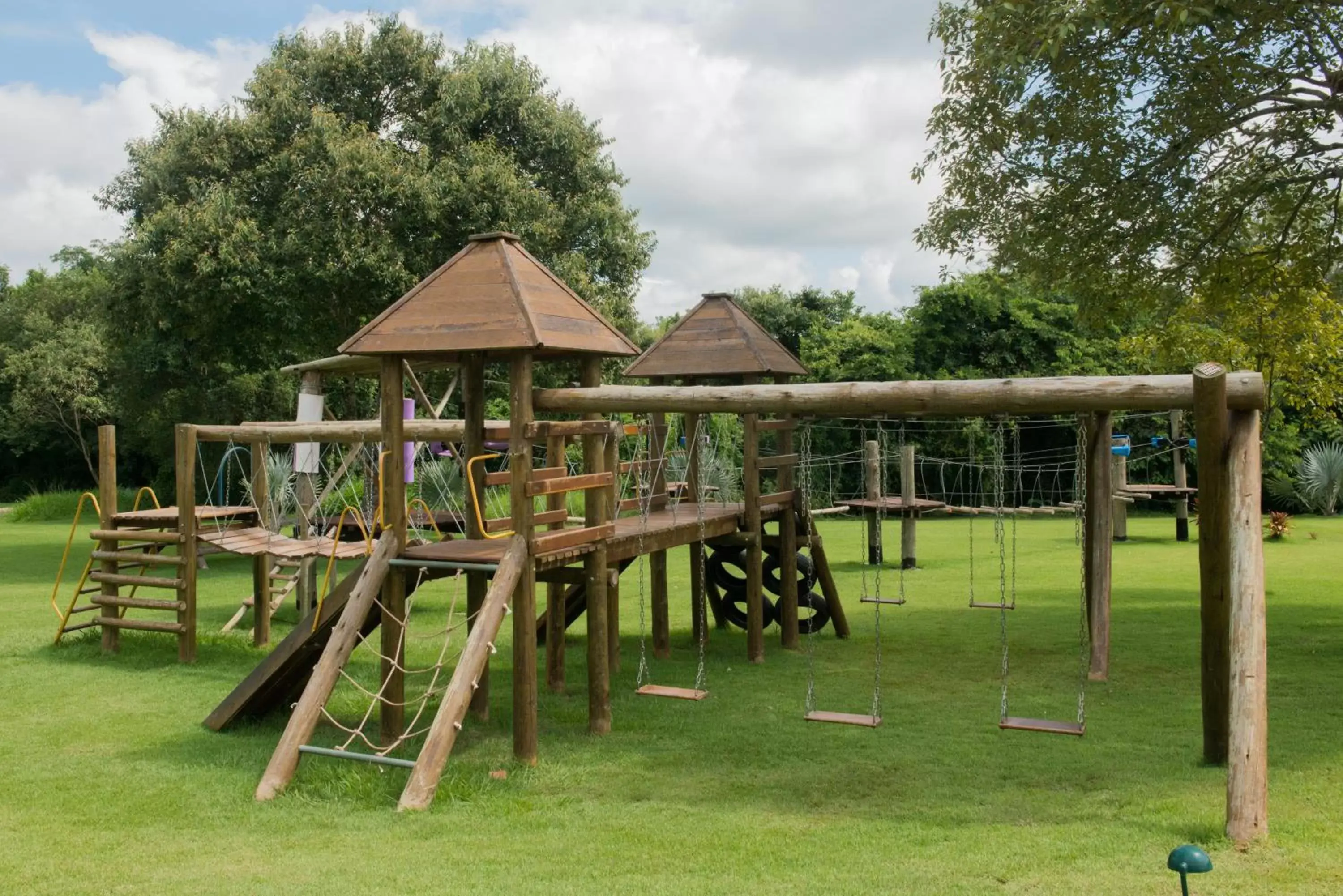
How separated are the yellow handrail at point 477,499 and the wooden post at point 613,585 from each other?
2.75 feet

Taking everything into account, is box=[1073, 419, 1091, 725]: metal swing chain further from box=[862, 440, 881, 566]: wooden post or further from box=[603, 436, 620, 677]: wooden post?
box=[862, 440, 881, 566]: wooden post

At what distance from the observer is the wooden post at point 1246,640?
5.59 metres

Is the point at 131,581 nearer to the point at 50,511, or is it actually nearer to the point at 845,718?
the point at 845,718

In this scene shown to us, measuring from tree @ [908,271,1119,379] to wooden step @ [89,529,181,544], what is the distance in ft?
61.6

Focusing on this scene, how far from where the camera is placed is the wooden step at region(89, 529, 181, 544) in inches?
429

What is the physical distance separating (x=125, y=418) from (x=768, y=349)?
19.7 meters

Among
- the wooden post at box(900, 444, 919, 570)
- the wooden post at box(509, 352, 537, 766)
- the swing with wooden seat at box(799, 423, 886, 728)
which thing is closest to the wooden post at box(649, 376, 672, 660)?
the swing with wooden seat at box(799, 423, 886, 728)

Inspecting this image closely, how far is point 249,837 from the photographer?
5.87m

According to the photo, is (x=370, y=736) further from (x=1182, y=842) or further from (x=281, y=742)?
(x=1182, y=842)

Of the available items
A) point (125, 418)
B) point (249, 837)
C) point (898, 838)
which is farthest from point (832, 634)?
point (125, 418)

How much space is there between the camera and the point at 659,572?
1090cm

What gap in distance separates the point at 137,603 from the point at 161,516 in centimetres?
92

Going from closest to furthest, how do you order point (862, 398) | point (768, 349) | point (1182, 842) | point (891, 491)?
point (1182, 842)
point (862, 398)
point (768, 349)
point (891, 491)

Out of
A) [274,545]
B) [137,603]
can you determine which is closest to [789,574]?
[274,545]
